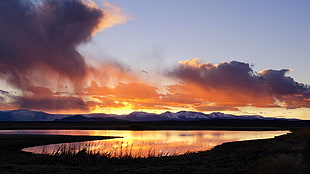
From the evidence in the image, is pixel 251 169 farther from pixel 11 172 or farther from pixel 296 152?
pixel 11 172

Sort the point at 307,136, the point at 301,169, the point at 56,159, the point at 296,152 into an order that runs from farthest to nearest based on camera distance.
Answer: the point at 307,136 → the point at 56,159 → the point at 296,152 → the point at 301,169

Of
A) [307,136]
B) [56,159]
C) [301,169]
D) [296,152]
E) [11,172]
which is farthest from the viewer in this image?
[307,136]

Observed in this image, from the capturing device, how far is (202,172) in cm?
1772

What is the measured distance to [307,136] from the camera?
3556 cm

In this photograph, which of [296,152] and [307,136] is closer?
[296,152]

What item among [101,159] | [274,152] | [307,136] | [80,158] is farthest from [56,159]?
[307,136]

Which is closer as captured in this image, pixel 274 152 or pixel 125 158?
pixel 274 152

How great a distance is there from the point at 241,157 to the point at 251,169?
5.73 metres

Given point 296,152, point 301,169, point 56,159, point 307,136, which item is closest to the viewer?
point 301,169

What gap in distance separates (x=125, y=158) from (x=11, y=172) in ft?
31.4

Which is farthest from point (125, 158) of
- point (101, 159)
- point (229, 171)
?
point (229, 171)

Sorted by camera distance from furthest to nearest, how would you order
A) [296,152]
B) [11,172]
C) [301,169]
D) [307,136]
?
[307,136] < [296,152] < [11,172] < [301,169]

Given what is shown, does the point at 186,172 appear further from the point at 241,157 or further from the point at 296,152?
the point at 296,152

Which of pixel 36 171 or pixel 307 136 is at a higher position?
pixel 307 136
